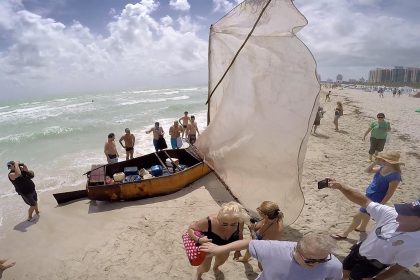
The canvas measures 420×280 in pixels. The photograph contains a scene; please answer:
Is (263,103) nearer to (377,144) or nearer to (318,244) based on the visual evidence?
(318,244)

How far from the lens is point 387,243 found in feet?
8.65

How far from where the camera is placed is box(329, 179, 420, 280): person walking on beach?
239 cm

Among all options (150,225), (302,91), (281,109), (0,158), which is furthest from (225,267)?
(0,158)

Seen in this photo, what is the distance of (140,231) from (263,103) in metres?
3.91

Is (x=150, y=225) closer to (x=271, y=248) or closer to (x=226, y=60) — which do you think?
(x=226, y=60)

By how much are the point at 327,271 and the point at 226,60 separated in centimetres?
367

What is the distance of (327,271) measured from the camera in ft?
6.80

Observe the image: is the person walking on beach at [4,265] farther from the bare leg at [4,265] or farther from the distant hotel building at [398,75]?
the distant hotel building at [398,75]

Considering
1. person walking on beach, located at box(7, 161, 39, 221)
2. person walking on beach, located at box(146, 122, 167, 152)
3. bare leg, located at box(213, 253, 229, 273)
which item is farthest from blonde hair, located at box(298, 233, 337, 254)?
person walking on beach, located at box(146, 122, 167, 152)

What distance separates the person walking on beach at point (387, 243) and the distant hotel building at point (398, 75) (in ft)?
478

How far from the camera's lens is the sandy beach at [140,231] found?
Answer: 491 cm

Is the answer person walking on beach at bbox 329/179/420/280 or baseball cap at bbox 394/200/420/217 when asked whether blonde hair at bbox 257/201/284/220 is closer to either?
person walking on beach at bbox 329/179/420/280

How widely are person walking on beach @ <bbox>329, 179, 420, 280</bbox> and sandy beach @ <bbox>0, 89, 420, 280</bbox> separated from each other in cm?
175

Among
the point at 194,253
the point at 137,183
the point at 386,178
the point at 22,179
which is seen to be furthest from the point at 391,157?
the point at 22,179
